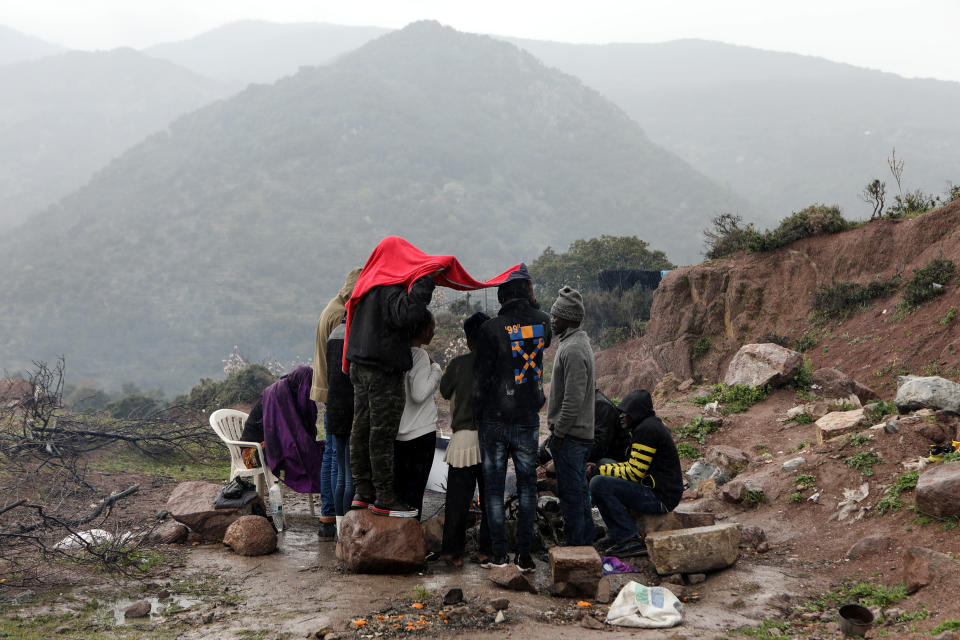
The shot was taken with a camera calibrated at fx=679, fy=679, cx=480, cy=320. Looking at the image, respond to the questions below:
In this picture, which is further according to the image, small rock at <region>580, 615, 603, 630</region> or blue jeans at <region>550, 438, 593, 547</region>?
blue jeans at <region>550, 438, 593, 547</region>

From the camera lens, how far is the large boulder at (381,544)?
4.38 metres

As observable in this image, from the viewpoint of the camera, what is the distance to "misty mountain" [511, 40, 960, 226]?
387ft

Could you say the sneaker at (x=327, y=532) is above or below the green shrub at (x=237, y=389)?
above

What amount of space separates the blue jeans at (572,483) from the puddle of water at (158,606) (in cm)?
247

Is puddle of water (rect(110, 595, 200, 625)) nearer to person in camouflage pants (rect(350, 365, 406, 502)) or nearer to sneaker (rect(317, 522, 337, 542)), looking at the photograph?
person in camouflage pants (rect(350, 365, 406, 502))

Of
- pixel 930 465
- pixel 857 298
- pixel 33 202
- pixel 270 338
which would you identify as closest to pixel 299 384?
pixel 930 465

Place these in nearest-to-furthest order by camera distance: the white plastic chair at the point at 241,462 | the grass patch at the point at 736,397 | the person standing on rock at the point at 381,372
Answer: the person standing on rock at the point at 381,372, the white plastic chair at the point at 241,462, the grass patch at the point at 736,397

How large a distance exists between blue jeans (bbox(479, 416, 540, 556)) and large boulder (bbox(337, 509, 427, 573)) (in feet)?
1.76

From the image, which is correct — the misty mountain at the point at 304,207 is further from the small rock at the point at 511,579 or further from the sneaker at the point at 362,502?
the small rock at the point at 511,579

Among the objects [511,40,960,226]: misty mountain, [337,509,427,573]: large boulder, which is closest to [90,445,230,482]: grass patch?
[337,509,427,573]: large boulder

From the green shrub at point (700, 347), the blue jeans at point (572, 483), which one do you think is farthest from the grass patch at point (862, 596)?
the green shrub at point (700, 347)

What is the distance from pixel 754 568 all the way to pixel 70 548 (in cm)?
498

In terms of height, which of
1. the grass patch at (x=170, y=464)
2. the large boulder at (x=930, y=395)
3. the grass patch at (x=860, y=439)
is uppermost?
Result: the large boulder at (x=930, y=395)

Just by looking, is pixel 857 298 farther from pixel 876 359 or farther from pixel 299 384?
pixel 299 384
